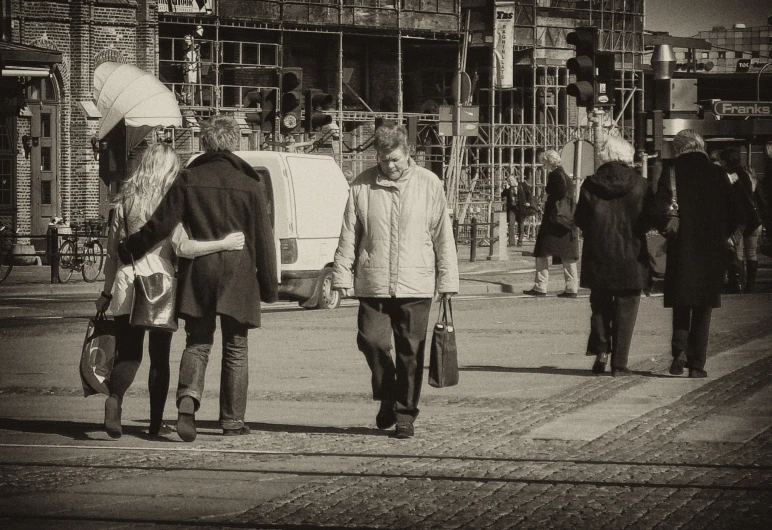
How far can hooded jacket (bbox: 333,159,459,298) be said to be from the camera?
8.78 m

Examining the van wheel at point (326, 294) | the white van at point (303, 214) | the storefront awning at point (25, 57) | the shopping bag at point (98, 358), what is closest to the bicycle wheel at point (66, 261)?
the storefront awning at point (25, 57)

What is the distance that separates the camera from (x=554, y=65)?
171 ft

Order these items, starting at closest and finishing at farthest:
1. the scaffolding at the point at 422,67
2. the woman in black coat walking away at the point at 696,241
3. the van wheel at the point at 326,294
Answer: the woman in black coat walking away at the point at 696,241
the van wheel at the point at 326,294
the scaffolding at the point at 422,67

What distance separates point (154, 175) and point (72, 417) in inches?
79.3

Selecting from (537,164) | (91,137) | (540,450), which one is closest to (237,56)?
(91,137)

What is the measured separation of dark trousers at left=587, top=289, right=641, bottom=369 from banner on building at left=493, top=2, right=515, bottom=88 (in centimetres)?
3801

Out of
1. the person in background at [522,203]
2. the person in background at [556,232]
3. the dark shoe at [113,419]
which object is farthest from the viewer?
the person in background at [522,203]

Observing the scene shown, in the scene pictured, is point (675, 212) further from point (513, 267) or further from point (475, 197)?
point (475, 197)

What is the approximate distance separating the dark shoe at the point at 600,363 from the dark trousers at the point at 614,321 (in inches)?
1.6

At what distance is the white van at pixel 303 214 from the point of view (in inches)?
715

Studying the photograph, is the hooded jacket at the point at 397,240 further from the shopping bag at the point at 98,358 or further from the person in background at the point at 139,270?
the shopping bag at the point at 98,358

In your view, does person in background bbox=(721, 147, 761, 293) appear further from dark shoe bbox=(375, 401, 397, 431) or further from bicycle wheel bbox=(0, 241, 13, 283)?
bicycle wheel bbox=(0, 241, 13, 283)

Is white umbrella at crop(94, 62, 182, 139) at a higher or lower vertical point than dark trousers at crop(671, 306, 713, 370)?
higher

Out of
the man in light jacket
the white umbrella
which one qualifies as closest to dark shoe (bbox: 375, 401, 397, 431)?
the man in light jacket
